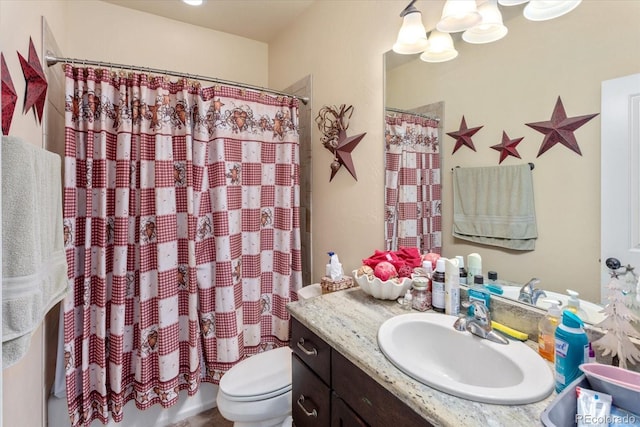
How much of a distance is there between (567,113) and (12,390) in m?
1.96

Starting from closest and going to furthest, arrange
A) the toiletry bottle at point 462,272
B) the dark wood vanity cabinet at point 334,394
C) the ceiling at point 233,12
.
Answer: the dark wood vanity cabinet at point 334,394
the toiletry bottle at point 462,272
the ceiling at point 233,12

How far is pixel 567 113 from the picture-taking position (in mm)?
933

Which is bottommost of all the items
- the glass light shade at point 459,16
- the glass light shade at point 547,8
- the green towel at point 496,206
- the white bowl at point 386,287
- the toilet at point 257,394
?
the toilet at point 257,394

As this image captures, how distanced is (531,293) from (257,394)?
1.17m

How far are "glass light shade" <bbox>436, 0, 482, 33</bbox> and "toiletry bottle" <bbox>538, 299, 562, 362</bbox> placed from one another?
0.98 m

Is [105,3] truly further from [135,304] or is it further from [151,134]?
[135,304]

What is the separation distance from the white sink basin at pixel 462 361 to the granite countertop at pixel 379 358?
2 cm

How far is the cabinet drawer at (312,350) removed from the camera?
99cm

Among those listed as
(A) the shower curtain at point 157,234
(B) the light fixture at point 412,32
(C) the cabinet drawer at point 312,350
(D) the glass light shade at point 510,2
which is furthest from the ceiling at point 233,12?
(C) the cabinet drawer at point 312,350

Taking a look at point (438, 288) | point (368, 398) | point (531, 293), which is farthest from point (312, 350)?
point (531, 293)

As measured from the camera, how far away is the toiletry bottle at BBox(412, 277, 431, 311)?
119 cm

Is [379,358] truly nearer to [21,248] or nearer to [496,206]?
[496,206]

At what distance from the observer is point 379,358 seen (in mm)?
852

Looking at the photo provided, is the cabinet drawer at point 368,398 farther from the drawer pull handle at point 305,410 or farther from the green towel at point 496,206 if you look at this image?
the green towel at point 496,206
